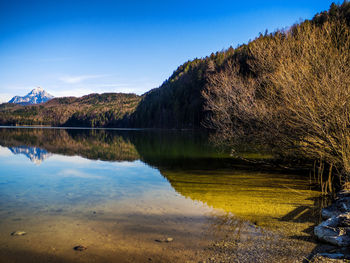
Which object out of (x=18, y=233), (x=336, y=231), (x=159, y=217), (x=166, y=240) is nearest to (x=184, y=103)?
(x=159, y=217)

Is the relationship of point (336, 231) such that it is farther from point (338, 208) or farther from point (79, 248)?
point (79, 248)

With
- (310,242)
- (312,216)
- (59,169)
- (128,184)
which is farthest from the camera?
(59,169)

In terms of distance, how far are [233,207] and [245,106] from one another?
27.2 ft

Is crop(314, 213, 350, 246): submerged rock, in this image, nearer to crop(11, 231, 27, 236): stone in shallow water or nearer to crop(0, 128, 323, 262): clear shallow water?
crop(0, 128, 323, 262): clear shallow water

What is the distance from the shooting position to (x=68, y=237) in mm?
6336

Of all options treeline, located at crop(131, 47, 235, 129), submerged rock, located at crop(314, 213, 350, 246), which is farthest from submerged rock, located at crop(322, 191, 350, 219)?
treeline, located at crop(131, 47, 235, 129)

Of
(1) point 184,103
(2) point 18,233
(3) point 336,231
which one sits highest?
(1) point 184,103

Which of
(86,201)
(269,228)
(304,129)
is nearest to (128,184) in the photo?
(86,201)

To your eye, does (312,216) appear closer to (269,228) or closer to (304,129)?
(269,228)

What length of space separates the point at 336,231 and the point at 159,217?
4.66m

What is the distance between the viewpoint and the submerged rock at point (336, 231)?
5.30 metres

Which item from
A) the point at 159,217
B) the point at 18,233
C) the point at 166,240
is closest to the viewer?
the point at 166,240

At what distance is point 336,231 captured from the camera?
5504 millimetres

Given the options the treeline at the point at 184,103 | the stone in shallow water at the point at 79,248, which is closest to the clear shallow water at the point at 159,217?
the stone in shallow water at the point at 79,248
